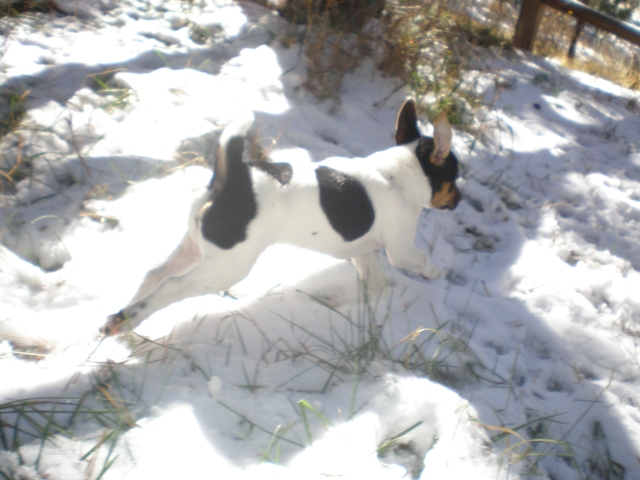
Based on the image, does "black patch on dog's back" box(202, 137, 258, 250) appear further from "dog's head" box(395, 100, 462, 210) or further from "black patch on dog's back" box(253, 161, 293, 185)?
"dog's head" box(395, 100, 462, 210)

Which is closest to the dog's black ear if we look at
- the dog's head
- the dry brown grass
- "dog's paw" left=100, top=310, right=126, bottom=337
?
the dog's head

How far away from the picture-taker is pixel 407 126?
2580 mm

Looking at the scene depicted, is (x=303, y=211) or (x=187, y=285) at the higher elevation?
(x=303, y=211)

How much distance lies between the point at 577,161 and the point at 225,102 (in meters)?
2.93

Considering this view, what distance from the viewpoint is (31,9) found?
4.09 meters

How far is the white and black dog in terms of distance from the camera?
1.96m

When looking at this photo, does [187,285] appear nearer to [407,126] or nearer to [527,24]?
[407,126]

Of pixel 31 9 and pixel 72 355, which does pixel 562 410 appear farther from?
pixel 31 9

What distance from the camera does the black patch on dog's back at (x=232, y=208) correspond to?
6.34ft

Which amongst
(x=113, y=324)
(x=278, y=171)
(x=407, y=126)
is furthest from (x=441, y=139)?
(x=113, y=324)

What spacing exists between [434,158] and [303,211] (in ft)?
2.67

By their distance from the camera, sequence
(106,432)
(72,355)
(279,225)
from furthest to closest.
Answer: (279,225) < (72,355) < (106,432)

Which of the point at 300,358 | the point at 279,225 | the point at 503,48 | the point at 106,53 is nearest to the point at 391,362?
the point at 300,358

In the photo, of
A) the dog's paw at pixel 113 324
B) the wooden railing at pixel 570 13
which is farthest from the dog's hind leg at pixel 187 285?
the wooden railing at pixel 570 13
